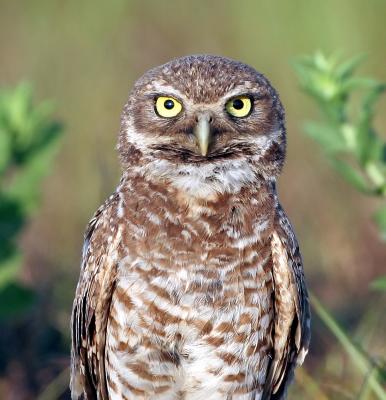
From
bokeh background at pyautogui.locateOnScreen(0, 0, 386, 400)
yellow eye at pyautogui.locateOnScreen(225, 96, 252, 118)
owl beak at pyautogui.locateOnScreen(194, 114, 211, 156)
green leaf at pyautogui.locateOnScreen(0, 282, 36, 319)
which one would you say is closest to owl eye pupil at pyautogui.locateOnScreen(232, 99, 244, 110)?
yellow eye at pyautogui.locateOnScreen(225, 96, 252, 118)

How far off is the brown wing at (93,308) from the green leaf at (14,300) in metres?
0.73

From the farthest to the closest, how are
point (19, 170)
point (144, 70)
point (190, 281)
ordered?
point (144, 70), point (19, 170), point (190, 281)

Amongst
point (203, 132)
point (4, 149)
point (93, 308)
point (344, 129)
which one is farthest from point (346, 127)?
point (4, 149)

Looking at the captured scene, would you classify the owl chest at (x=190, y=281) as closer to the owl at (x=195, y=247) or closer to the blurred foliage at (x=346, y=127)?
the owl at (x=195, y=247)

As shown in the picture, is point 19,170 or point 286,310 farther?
point 19,170

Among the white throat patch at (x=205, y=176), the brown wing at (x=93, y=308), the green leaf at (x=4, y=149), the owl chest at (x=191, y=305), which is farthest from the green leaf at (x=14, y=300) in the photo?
the white throat patch at (x=205, y=176)

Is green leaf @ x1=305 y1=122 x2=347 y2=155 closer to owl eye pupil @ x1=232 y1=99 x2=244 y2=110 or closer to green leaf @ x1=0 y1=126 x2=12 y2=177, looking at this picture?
owl eye pupil @ x1=232 y1=99 x2=244 y2=110

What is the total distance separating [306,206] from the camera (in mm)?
8422

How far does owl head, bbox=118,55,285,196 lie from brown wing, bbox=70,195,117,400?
283mm

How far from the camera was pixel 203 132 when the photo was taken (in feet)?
13.9

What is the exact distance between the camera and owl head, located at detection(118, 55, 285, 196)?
435 centimetres

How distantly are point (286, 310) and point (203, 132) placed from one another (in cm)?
79

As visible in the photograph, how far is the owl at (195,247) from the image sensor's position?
4.36 meters

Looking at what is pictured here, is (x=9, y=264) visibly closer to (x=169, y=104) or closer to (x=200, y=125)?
(x=169, y=104)
